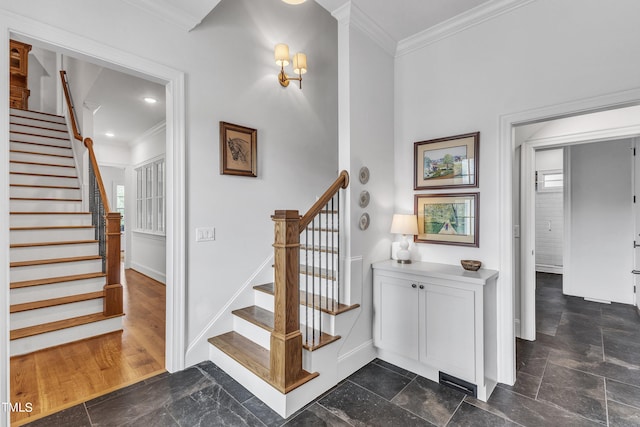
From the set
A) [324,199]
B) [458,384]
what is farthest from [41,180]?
[458,384]

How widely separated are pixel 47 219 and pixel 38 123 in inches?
93.2

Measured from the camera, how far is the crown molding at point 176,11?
2.19m

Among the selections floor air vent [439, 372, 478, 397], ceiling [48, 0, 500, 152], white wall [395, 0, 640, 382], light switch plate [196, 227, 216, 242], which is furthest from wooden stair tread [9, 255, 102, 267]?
floor air vent [439, 372, 478, 397]

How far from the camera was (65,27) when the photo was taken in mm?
1881

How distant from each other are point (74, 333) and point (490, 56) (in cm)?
456

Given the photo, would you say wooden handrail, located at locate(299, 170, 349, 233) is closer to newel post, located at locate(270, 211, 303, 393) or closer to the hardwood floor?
newel post, located at locate(270, 211, 303, 393)

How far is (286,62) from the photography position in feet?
9.55

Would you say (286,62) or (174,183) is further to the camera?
(286,62)

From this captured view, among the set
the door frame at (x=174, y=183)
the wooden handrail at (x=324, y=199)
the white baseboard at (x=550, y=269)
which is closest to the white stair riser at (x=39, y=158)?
the door frame at (x=174, y=183)

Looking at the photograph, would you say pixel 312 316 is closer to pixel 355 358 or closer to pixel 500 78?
pixel 355 358

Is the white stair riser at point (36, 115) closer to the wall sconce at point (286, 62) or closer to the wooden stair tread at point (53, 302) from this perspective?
the wooden stair tread at point (53, 302)

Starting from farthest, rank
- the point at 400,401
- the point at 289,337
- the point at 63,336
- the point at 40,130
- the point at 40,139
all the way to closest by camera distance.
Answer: the point at 40,130 → the point at 40,139 → the point at 63,336 → the point at 400,401 → the point at 289,337

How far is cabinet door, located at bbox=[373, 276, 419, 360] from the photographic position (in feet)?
7.99

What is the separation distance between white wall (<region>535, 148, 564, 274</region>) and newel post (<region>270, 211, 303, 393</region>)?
6440 millimetres
